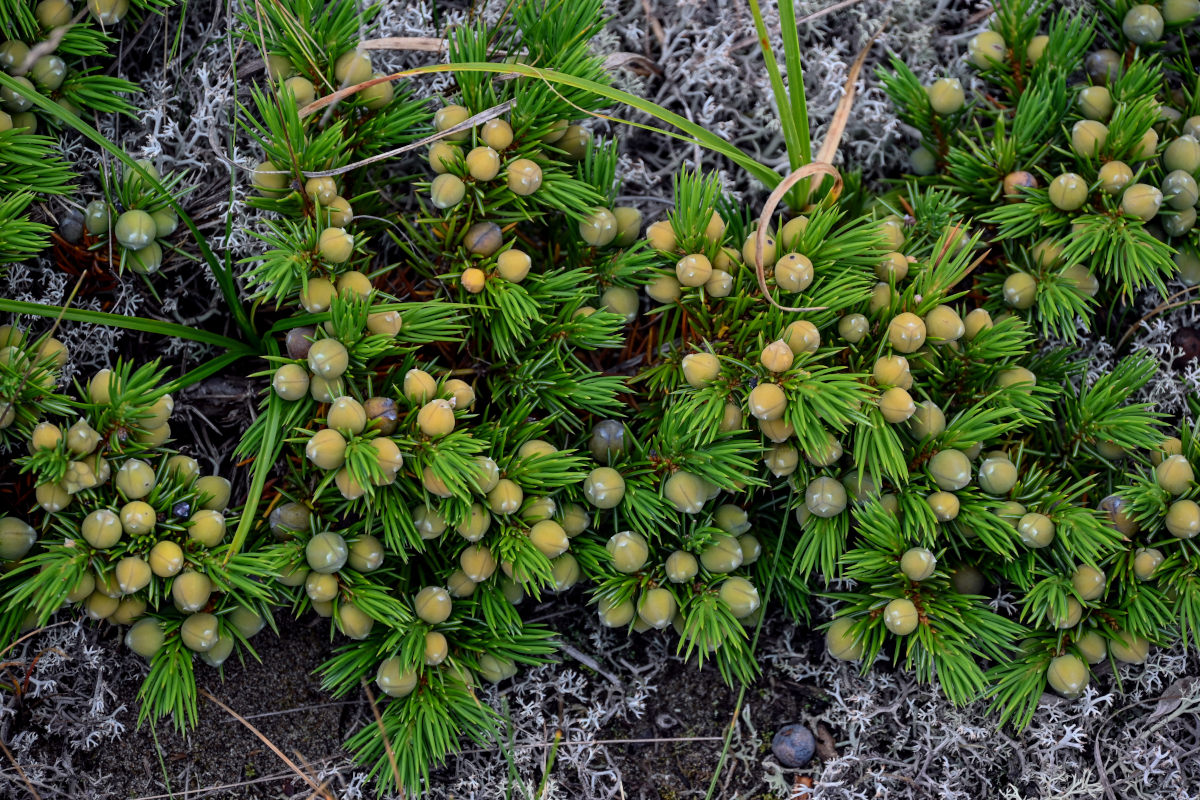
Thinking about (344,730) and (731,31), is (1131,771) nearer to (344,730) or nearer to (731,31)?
(344,730)

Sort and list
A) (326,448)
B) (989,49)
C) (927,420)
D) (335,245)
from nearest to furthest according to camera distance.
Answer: (326,448) → (335,245) → (927,420) → (989,49)

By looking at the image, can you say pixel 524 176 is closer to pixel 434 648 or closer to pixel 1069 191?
pixel 434 648

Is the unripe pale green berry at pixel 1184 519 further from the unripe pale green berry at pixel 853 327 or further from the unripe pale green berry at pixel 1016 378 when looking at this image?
the unripe pale green berry at pixel 853 327

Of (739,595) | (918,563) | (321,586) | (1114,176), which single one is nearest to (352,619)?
(321,586)

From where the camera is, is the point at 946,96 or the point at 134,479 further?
the point at 946,96

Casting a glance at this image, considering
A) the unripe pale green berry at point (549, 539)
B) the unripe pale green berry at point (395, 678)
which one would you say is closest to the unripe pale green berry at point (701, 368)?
the unripe pale green berry at point (549, 539)

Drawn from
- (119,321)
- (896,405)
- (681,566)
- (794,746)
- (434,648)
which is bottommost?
(794,746)

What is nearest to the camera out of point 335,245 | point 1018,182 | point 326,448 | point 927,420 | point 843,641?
point 326,448

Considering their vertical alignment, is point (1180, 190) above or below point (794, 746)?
above
